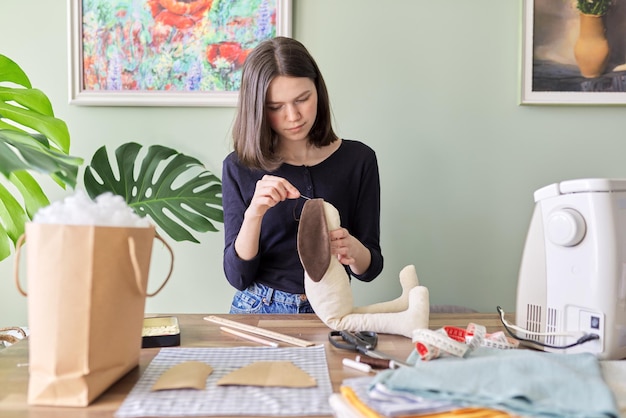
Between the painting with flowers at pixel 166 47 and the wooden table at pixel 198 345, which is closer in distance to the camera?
the wooden table at pixel 198 345

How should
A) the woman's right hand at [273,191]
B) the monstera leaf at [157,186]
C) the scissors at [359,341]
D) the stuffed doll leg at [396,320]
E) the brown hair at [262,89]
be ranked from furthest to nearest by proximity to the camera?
the monstera leaf at [157,186] < the brown hair at [262,89] < the woman's right hand at [273,191] < the stuffed doll leg at [396,320] < the scissors at [359,341]

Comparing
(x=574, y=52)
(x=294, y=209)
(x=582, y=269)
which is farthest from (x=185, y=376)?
(x=574, y=52)

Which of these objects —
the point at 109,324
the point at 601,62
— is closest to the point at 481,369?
the point at 109,324

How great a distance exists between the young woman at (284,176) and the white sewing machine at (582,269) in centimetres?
42

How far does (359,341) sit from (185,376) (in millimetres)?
287

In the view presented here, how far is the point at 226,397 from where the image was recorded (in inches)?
26.6

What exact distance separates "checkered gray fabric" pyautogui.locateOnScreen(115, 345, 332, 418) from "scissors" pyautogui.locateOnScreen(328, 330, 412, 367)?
7 cm

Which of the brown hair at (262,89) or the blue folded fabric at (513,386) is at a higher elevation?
the brown hair at (262,89)

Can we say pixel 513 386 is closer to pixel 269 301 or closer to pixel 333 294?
pixel 333 294

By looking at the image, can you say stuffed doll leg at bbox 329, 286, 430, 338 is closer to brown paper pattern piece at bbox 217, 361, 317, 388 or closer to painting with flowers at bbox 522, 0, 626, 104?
brown paper pattern piece at bbox 217, 361, 317, 388

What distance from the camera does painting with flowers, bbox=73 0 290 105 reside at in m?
1.79

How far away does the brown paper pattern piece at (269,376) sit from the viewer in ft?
2.34

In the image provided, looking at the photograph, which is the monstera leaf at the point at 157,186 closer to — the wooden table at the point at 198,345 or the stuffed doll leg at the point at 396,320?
the wooden table at the point at 198,345

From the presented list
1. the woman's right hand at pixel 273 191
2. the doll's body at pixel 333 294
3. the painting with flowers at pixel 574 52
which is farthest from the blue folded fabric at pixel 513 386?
the painting with flowers at pixel 574 52
